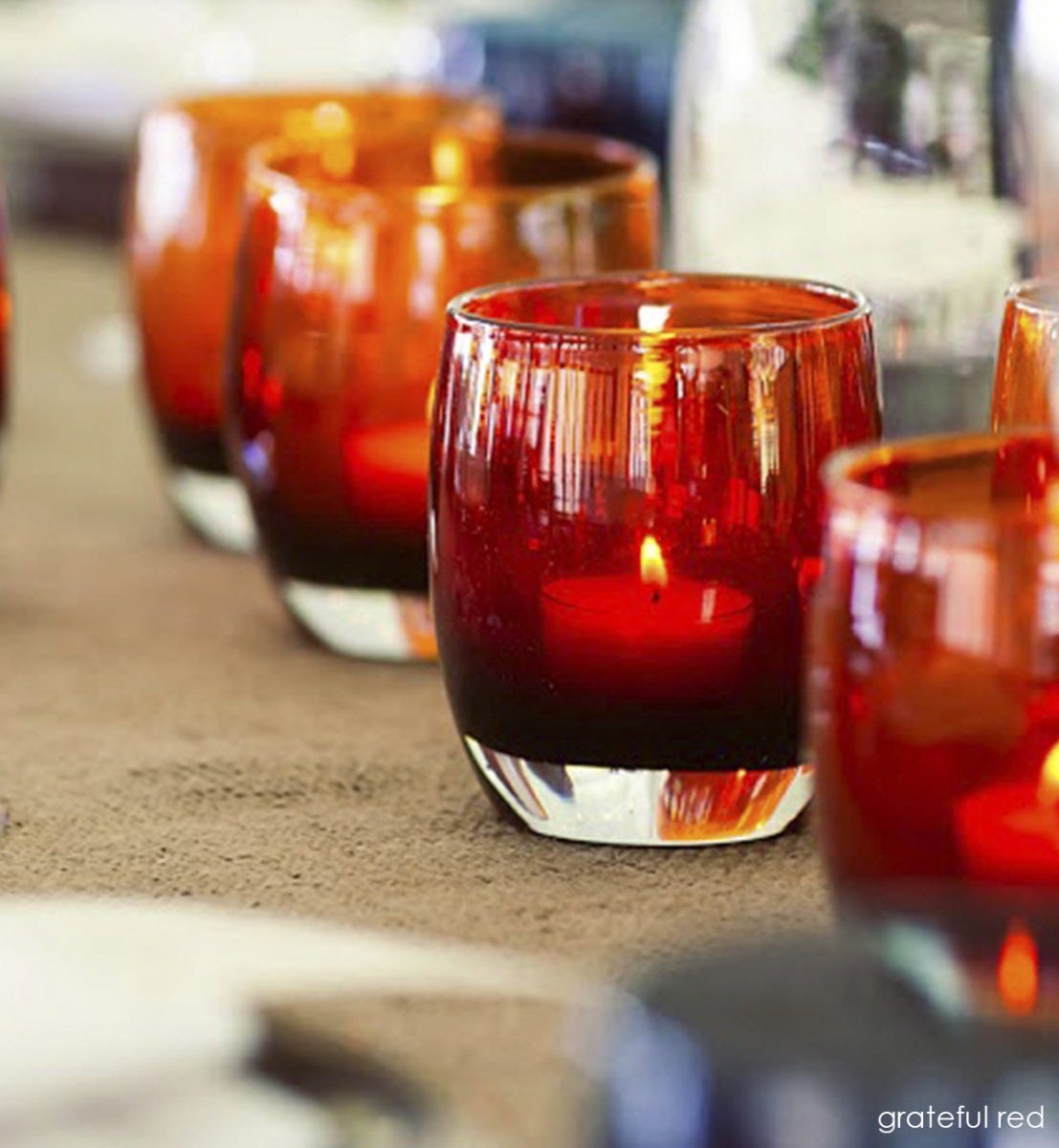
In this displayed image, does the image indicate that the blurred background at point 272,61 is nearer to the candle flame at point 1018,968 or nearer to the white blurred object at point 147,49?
the white blurred object at point 147,49

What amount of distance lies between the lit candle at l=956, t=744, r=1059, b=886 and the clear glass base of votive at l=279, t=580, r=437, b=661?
28 cm

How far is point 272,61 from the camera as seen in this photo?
1.43 m

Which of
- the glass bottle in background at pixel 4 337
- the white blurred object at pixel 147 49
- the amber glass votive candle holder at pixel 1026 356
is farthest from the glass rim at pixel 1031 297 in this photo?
the white blurred object at pixel 147 49

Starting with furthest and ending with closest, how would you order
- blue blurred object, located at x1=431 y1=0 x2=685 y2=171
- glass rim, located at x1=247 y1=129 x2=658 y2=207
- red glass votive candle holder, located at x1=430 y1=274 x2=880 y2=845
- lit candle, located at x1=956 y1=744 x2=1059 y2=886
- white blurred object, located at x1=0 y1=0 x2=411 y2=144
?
white blurred object, located at x1=0 y1=0 x2=411 y2=144 < blue blurred object, located at x1=431 y1=0 x2=685 y2=171 < glass rim, located at x1=247 y1=129 x2=658 y2=207 < red glass votive candle holder, located at x1=430 y1=274 x2=880 y2=845 < lit candle, located at x1=956 y1=744 x2=1059 y2=886

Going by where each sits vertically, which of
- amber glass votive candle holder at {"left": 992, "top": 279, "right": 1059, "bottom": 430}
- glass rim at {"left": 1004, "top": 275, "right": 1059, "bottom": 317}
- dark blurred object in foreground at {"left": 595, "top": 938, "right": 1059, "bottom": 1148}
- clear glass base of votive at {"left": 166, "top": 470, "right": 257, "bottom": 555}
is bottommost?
clear glass base of votive at {"left": 166, "top": 470, "right": 257, "bottom": 555}

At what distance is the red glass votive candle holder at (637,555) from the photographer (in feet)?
1.49

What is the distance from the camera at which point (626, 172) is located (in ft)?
2.12

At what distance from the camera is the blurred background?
1.19 m

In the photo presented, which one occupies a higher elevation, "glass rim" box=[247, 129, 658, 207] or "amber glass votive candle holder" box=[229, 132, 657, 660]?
"glass rim" box=[247, 129, 658, 207]

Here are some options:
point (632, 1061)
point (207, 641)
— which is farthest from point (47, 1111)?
point (207, 641)

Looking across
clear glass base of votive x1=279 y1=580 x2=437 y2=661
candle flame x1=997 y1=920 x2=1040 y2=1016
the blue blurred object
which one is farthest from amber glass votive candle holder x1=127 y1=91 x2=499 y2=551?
candle flame x1=997 y1=920 x2=1040 y2=1016

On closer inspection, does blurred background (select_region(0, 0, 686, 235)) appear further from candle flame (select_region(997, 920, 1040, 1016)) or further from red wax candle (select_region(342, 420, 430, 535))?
candle flame (select_region(997, 920, 1040, 1016))

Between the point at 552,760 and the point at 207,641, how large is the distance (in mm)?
190

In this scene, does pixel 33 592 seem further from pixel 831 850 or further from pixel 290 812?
pixel 831 850
